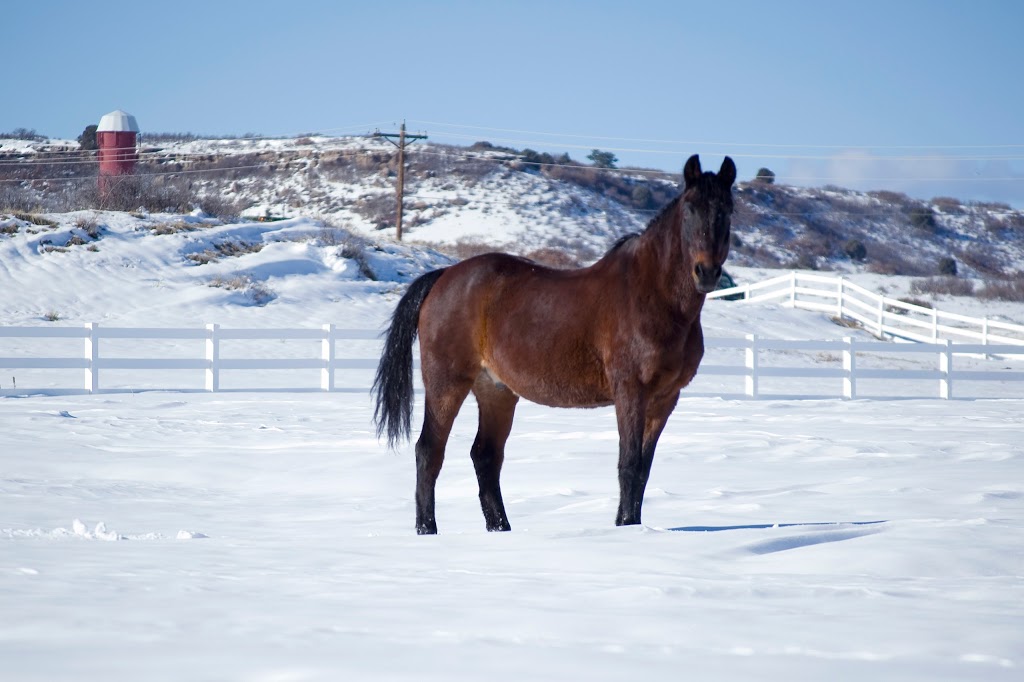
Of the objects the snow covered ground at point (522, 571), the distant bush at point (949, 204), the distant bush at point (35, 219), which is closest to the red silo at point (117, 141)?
the distant bush at point (35, 219)

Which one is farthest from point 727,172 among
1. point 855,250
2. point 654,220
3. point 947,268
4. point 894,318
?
point 855,250

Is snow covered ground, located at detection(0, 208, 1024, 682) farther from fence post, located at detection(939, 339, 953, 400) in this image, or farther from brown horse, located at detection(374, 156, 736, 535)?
fence post, located at detection(939, 339, 953, 400)

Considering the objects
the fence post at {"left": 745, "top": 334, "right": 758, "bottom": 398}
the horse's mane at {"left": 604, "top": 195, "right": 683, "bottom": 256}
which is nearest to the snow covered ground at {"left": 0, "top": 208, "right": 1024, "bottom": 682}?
the horse's mane at {"left": 604, "top": 195, "right": 683, "bottom": 256}

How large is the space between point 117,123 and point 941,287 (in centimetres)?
3505

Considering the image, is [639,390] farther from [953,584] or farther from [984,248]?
[984,248]

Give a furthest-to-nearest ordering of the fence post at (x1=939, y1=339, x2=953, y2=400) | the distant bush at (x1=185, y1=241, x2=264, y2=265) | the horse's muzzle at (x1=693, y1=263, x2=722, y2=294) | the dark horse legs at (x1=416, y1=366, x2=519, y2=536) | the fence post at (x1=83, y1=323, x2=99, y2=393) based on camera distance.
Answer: the distant bush at (x1=185, y1=241, x2=264, y2=265) < the fence post at (x1=939, y1=339, x2=953, y2=400) < the fence post at (x1=83, y1=323, x2=99, y2=393) < the dark horse legs at (x1=416, y1=366, x2=519, y2=536) < the horse's muzzle at (x1=693, y1=263, x2=722, y2=294)

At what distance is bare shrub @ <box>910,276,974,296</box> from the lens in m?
47.8

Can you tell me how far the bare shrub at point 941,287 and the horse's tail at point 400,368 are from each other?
145 feet

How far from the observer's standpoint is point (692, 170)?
5625mm

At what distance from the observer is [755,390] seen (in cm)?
1844

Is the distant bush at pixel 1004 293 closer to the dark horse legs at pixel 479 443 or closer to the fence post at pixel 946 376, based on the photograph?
the fence post at pixel 946 376

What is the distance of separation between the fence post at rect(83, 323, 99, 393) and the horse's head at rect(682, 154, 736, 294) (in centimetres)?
1349

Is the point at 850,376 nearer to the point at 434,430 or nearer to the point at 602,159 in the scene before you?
the point at 434,430

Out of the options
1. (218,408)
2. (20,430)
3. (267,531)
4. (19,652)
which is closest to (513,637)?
(19,652)
